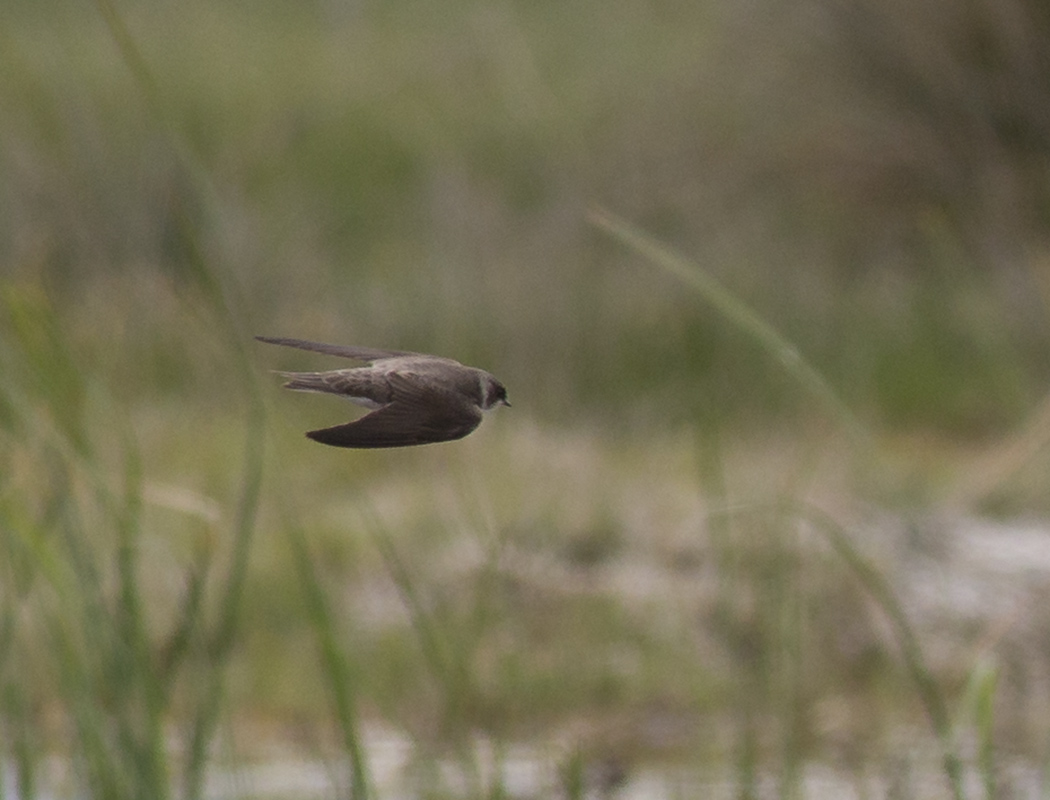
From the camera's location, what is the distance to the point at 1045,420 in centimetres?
69

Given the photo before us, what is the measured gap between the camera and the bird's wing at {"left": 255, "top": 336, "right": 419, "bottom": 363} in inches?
11.3

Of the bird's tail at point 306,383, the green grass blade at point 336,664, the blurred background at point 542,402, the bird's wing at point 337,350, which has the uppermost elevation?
the blurred background at point 542,402

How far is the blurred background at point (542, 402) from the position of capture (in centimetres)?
87

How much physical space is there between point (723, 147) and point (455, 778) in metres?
7.77

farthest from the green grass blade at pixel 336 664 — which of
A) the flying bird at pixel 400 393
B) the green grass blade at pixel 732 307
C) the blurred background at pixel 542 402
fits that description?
the flying bird at pixel 400 393

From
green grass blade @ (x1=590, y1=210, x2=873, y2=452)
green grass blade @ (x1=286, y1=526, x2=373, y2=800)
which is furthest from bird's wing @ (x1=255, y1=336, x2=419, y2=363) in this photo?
green grass blade @ (x1=286, y1=526, x2=373, y2=800)

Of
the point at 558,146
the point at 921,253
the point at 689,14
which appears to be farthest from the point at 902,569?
Answer: the point at 689,14

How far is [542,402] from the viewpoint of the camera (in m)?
5.48

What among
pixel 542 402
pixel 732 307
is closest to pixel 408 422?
pixel 732 307

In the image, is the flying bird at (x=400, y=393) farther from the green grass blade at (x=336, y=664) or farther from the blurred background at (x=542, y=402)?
the green grass blade at (x=336, y=664)

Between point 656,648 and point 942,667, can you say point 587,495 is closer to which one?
point 656,648

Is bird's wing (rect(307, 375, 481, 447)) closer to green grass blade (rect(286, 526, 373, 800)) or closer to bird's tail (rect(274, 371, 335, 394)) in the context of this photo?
bird's tail (rect(274, 371, 335, 394))

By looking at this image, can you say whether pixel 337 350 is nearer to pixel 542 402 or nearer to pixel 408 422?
pixel 408 422

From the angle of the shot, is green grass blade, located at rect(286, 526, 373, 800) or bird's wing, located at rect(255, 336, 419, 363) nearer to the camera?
bird's wing, located at rect(255, 336, 419, 363)
